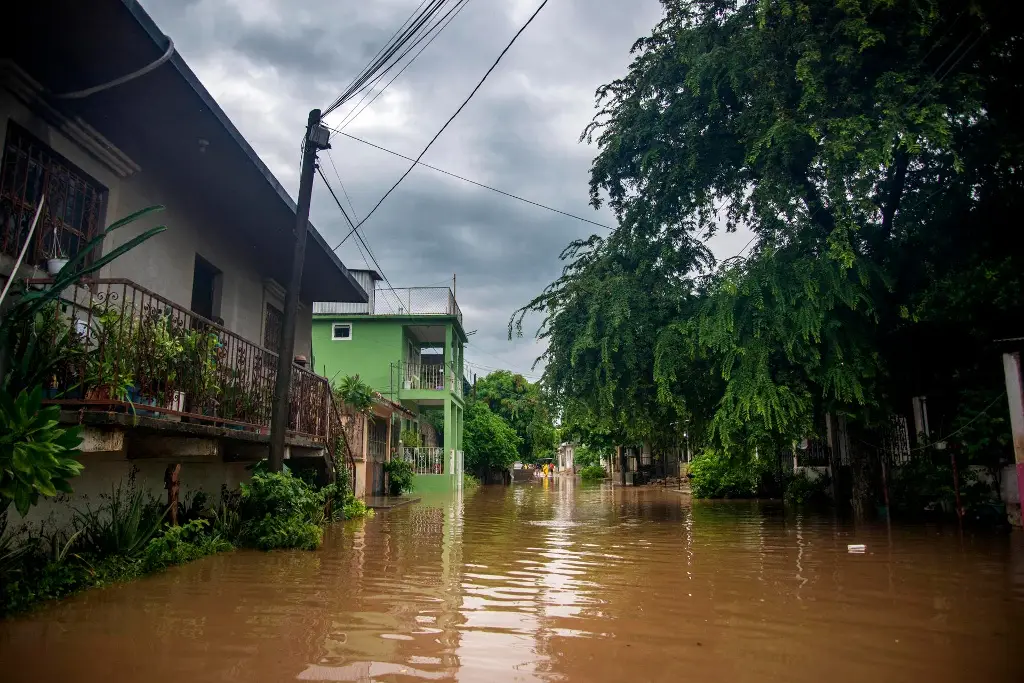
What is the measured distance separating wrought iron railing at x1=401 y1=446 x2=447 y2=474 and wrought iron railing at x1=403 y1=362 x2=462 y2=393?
2.56 meters

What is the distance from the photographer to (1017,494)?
10.8 meters

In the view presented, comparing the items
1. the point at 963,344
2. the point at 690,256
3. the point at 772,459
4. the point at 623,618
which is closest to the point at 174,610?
the point at 623,618

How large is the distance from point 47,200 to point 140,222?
1.75m

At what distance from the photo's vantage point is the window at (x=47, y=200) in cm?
661

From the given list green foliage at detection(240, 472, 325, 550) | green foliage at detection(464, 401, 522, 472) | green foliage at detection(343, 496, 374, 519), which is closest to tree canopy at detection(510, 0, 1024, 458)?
green foliage at detection(343, 496, 374, 519)

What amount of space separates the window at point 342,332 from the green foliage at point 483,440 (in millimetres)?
14080

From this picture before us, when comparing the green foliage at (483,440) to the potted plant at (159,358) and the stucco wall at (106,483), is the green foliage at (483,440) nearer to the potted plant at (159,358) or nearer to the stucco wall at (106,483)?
the stucco wall at (106,483)

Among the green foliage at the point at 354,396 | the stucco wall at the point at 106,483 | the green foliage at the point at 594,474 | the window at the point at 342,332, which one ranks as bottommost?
the green foliage at the point at 594,474

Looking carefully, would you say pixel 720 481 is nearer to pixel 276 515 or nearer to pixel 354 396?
pixel 354 396

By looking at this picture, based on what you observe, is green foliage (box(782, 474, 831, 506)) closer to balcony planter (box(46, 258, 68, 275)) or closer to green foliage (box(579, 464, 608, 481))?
balcony planter (box(46, 258, 68, 275))

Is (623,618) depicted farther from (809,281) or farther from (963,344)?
(963,344)

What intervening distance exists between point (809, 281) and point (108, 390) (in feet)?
31.6

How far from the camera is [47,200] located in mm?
7141

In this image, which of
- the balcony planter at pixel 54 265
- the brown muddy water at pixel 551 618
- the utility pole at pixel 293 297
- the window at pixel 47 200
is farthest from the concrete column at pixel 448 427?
the balcony planter at pixel 54 265
